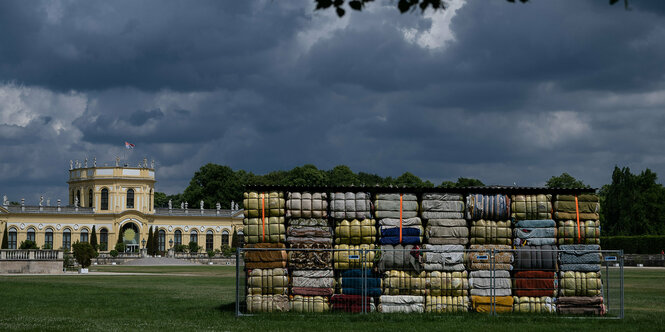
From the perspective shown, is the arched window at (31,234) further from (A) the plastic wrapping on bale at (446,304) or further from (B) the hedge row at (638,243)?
(A) the plastic wrapping on bale at (446,304)

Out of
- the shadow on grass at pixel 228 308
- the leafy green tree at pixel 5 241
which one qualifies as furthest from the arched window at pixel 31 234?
the shadow on grass at pixel 228 308

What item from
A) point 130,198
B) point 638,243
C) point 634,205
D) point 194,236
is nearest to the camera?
point 638,243

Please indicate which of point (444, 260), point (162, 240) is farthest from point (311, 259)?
point (162, 240)

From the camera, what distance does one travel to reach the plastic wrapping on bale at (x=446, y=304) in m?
20.0

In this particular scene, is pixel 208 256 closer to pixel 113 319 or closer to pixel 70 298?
pixel 70 298

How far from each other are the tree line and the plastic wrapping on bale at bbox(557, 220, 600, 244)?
51.2 m

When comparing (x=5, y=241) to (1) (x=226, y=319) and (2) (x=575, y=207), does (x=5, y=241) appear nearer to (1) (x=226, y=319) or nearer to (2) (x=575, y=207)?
(1) (x=226, y=319)

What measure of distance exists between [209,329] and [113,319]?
12.1 feet

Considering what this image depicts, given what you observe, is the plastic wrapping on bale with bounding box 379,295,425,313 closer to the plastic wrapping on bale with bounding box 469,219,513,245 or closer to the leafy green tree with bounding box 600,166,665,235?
the plastic wrapping on bale with bounding box 469,219,513,245

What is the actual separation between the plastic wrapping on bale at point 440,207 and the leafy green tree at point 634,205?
8099cm

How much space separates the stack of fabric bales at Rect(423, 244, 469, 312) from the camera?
20.1m

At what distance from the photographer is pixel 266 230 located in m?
20.4

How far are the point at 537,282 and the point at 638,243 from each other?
72.3m

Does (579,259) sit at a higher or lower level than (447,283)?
higher
